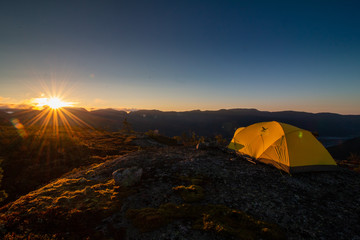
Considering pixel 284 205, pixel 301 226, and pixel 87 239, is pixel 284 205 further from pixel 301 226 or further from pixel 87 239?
pixel 87 239

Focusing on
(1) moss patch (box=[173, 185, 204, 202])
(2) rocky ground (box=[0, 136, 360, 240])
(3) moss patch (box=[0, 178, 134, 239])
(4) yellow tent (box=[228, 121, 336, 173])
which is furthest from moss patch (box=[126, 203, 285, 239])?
(4) yellow tent (box=[228, 121, 336, 173])

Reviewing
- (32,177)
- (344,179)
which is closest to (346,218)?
(344,179)

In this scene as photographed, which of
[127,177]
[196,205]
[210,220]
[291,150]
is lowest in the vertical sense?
[196,205]

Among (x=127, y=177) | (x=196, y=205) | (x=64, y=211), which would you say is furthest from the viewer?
(x=127, y=177)

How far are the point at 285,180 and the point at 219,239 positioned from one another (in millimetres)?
8491

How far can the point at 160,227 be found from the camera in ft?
25.4

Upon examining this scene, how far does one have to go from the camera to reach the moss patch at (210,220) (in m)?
7.26

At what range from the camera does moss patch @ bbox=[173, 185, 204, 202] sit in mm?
10258

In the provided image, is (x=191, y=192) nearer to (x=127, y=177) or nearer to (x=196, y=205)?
(x=196, y=205)

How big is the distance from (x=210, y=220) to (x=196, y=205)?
63.4 inches

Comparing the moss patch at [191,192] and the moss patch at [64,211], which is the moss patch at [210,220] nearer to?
the moss patch at [191,192]

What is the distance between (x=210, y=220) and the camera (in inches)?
314

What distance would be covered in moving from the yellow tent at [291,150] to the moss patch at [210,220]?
7443 millimetres

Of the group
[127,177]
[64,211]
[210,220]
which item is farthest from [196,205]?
[64,211]
